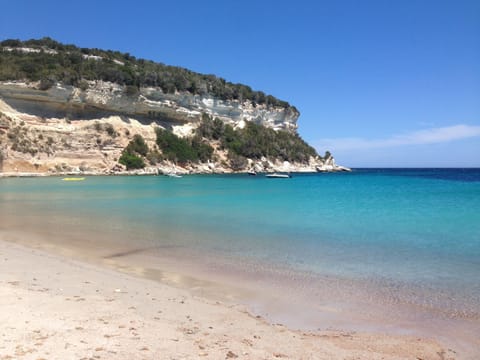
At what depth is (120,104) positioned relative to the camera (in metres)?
60.0

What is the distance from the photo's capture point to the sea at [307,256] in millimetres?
5504

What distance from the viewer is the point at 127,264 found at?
821 cm

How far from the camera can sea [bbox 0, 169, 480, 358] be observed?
217 inches

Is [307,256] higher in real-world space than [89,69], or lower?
lower

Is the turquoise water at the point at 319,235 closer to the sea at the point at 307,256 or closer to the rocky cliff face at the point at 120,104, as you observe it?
the sea at the point at 307,256

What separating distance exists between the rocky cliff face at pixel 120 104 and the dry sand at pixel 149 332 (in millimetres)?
52018

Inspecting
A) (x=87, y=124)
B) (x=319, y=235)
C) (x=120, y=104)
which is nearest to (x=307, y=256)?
(x=319, y=235)

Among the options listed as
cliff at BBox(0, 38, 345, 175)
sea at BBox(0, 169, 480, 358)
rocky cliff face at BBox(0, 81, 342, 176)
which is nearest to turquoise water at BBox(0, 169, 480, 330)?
sea at BBox(0, 169, 480, 358)

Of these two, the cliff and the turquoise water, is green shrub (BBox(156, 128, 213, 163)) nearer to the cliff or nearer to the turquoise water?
the cliff

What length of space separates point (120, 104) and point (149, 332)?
59588 mm

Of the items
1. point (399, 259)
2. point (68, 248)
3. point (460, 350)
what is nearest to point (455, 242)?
point (399, 259)

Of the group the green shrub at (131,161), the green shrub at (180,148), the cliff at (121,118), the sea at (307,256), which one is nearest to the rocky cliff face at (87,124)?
the cliff at (121,118)

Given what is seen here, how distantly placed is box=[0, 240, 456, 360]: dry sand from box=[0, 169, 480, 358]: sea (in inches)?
19.9

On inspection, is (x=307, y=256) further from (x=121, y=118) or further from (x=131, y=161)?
(x=121, y=118)
